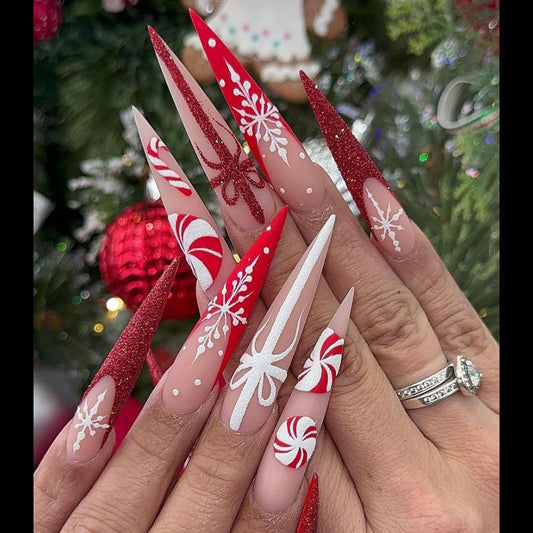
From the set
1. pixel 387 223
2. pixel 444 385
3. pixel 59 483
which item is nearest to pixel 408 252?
pixel 387 223

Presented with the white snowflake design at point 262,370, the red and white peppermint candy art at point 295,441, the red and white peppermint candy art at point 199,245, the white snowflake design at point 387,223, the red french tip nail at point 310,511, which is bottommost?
the red french tip nail at point 310,511

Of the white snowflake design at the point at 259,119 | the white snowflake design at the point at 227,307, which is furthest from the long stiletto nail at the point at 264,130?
the white snowflake design at the point at 227,307

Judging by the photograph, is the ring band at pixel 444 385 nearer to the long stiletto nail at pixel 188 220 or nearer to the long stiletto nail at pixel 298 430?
the long stiletto nail at pixel 298 430

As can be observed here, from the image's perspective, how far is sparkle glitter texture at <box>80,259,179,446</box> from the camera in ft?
1.75

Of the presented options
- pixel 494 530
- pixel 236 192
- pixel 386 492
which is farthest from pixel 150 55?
pixel 494 530

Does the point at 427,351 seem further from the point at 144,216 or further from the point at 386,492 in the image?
the point at 144,216

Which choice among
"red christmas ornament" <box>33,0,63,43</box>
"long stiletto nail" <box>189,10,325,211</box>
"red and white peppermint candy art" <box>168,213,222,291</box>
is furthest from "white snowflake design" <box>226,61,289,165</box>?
"red christmas ornament" <box>33,0,63,43</box>

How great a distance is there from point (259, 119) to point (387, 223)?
6.7 inches

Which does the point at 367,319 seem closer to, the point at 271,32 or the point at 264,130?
the point at 264,130

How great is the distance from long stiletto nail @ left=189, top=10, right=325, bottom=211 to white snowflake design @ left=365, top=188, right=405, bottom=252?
0.06m

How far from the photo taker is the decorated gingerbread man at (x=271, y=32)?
0.65 meters

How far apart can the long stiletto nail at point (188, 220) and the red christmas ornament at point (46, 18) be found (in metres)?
0.20

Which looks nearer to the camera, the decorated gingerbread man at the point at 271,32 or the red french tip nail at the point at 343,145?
the red french tip nail at the point at 343,145

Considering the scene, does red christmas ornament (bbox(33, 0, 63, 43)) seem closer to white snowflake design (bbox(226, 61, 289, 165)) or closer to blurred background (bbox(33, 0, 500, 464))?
blurred background (bbox(33, 0, 500, 464))
